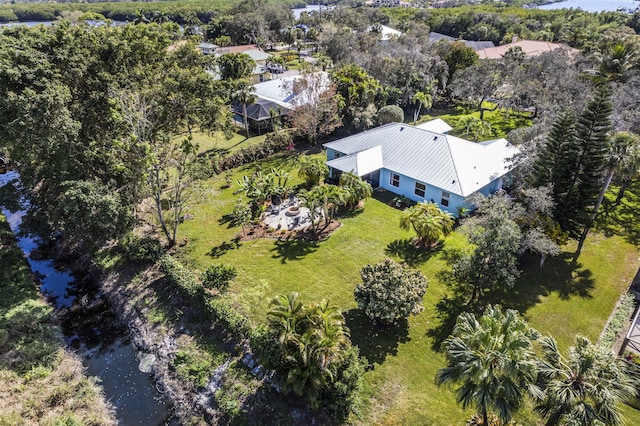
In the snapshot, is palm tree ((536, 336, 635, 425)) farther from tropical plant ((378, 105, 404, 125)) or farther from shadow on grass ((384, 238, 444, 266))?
tropical plant ((378, 105, 404, 125))

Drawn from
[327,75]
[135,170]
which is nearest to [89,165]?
[135,170]

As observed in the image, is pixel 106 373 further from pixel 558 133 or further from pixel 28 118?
pixel 558 133

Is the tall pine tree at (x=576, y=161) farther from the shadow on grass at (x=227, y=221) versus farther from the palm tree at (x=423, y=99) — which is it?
the palm tree at (x=423, y=99)

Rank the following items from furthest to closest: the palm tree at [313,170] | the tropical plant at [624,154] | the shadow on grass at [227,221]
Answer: the palm tree at [313,170], the shadow on grass at [227,221], the tropical plant at [624,154]

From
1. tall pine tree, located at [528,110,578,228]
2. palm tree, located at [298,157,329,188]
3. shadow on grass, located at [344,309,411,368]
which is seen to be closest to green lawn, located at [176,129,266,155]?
palm tree, located at [298,157,329,188]

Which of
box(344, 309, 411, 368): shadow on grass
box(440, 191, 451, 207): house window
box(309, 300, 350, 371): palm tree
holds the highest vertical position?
box(309, 300, 350, 371): palm tree

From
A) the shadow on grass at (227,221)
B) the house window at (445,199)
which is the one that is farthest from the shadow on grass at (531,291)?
the shadow on grass at (227,221)
